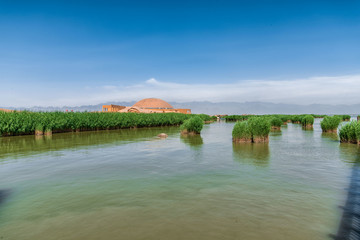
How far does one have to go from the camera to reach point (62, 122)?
96.5 feet

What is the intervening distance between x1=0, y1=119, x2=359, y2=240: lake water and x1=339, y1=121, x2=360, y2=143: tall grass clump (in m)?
6.76

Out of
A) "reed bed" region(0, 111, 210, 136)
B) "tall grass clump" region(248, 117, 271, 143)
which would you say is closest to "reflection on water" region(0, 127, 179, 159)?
"reed bed" region(0, 111, 210, 136)

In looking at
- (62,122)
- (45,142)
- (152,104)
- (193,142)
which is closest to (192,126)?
(193,142)

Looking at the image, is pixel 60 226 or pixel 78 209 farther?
pixel 78 209

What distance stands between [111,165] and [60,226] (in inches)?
256

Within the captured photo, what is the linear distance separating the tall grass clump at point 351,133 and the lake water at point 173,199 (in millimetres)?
6756

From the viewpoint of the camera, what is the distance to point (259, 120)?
1870 centimetres

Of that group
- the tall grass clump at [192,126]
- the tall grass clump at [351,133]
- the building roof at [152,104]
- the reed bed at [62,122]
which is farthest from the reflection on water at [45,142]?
the building roof at [152,104]

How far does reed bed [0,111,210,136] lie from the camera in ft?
82.2

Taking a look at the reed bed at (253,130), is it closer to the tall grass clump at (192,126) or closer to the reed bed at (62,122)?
the tall grass clump at (192,126)

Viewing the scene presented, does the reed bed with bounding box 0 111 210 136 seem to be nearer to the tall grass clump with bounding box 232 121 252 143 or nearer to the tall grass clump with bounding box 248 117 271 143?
the tall grass clump with bounding box 232 121 252 143

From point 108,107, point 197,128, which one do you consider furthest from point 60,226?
point 108,107

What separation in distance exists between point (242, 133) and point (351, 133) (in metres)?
8.12

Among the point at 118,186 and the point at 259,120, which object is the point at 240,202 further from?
the point at 259,120
